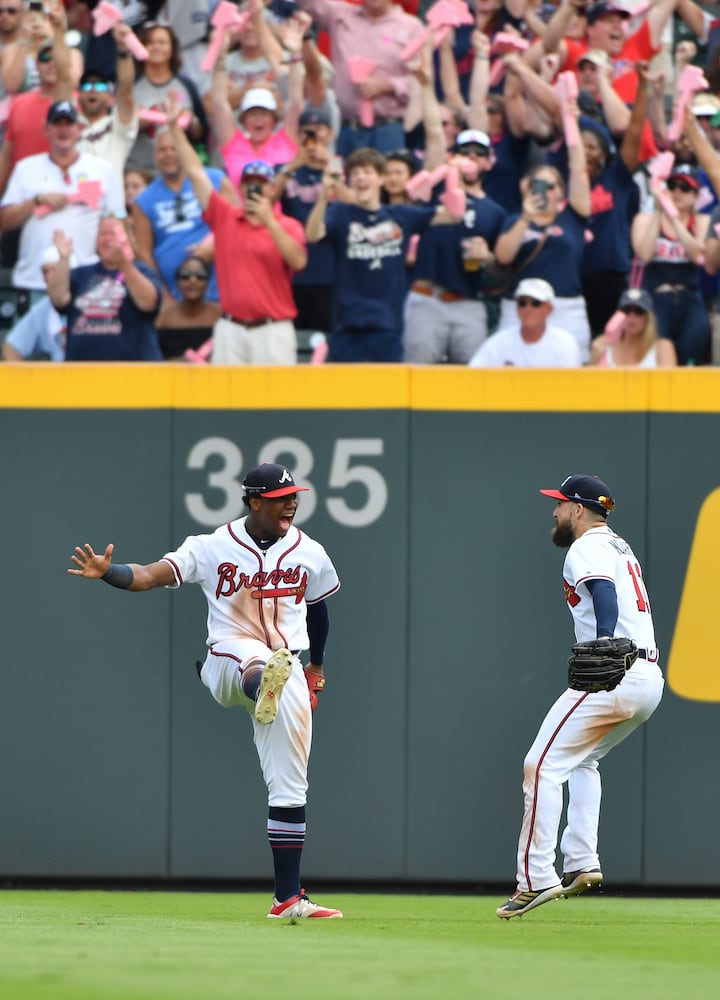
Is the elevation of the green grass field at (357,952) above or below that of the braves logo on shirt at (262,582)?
below

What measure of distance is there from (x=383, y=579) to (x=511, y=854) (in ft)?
5.54

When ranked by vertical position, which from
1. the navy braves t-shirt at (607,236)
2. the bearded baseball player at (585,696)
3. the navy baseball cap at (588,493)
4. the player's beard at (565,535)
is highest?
the navy braves t-shirt at (607,236)

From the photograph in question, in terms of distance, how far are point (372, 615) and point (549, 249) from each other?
269cm

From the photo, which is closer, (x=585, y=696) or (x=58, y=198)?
(x=585, y=696)

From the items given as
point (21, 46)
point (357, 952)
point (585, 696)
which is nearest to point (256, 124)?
point (21, 46)

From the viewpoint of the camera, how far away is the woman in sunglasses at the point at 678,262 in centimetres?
1061

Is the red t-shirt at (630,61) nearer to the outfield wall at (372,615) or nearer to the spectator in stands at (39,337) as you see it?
the outfield wall at (372,615)

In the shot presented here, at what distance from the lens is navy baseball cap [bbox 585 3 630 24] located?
12422 mm

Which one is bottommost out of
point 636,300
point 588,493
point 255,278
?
point 588,493

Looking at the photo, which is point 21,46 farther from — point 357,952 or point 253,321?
point 357,952

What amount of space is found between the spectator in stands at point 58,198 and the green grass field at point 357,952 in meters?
4.45

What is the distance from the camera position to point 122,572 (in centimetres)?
729

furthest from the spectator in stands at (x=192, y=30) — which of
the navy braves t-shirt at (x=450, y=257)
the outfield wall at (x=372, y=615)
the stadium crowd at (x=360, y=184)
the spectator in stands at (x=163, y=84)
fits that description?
the outfield wall at (x=372, y=615)

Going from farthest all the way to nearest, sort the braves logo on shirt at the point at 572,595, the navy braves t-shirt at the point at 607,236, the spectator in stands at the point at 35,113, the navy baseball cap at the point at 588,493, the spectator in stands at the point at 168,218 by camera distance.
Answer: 1. the spectator in stands at the point at 35,113
2. the spectator in stands at the point at 168,218
3. the navy braves t-shirt at the point at 607,236
4. the navy baseball cap at the point at 588,493
5. the braves logo on shirt at the point at 572,595
